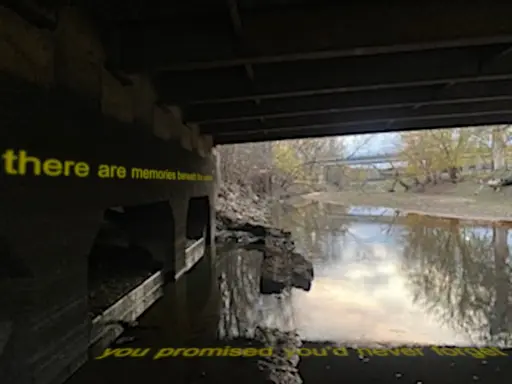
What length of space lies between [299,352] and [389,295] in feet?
9.30

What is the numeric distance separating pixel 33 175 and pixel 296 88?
353 cm

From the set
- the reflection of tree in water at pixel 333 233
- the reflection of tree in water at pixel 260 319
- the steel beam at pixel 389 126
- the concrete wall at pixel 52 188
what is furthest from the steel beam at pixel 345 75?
the reflection of tree in water at pixel 333 233

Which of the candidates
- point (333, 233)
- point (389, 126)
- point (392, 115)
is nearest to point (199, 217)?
point (333, 233)

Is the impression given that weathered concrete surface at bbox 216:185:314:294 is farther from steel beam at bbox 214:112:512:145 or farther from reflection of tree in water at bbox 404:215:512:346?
steel beam at bbox 214:112:512:145

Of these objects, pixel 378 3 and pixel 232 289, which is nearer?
pixel 378 3

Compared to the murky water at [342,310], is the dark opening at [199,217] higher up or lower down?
higher up

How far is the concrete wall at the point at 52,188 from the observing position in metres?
2.77

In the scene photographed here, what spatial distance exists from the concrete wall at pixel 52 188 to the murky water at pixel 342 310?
0.66 meters

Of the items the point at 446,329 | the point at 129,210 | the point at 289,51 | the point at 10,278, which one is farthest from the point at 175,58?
the point at 446,329

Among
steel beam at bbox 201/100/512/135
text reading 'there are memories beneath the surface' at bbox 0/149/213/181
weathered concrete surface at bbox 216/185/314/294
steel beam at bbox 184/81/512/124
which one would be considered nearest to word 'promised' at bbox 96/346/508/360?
text reading 'there are memories beneath the surface' at bbox 0/149/213/181

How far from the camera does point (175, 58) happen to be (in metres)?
4.20

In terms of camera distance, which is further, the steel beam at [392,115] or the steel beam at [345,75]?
the steel beam at [392,115]

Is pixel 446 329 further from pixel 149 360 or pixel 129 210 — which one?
pixel 129 210

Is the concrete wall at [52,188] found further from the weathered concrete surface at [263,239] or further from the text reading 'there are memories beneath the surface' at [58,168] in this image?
the weathered concrete surface at [263,239]
